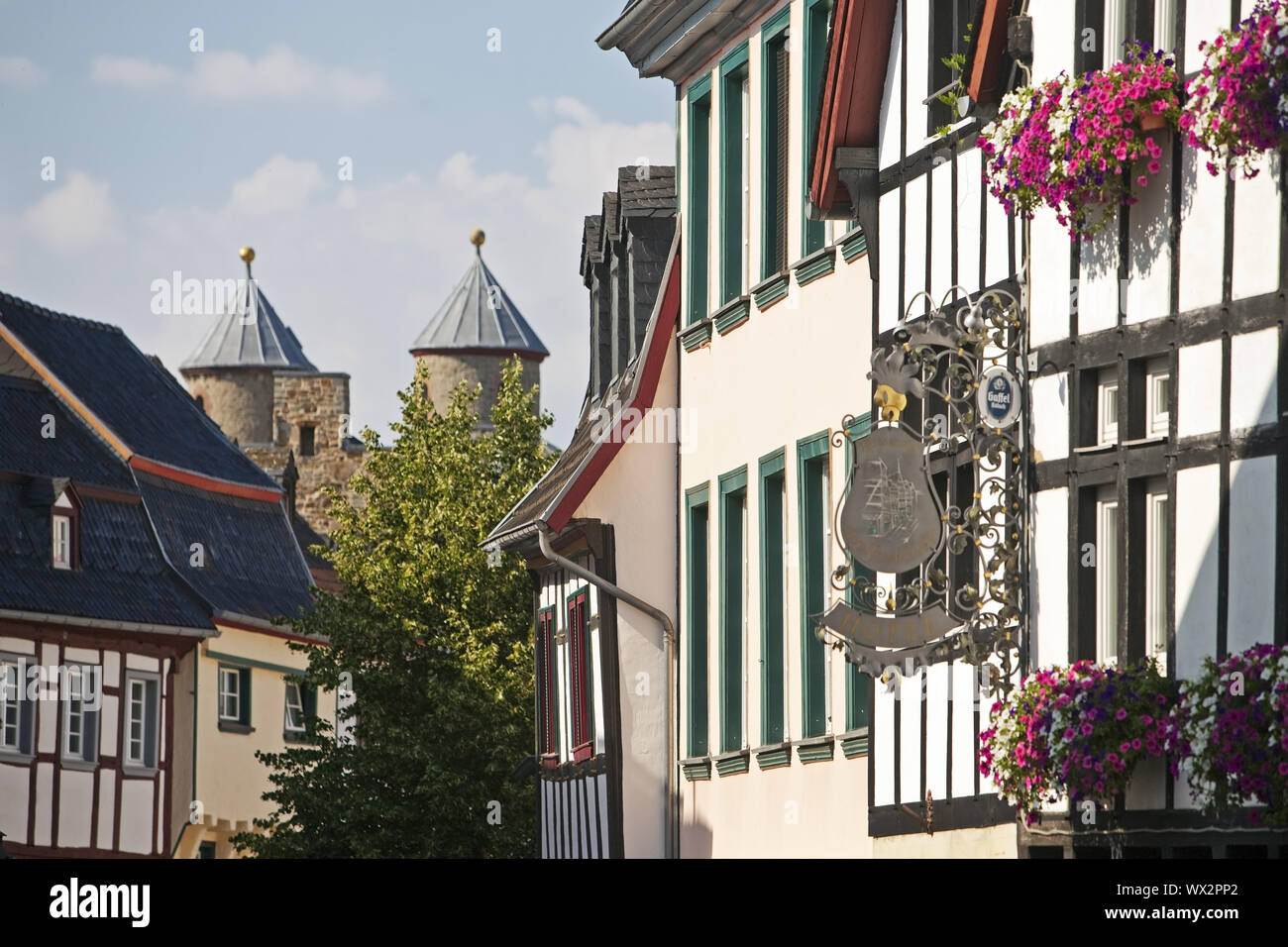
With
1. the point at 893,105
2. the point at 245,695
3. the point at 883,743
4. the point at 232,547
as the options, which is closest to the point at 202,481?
the point at 232,547

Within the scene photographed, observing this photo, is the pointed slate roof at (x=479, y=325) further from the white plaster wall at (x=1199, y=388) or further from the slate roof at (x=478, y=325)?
the white plaster wall at (x=1199, y=388)

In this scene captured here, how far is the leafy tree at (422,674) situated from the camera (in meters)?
33.2

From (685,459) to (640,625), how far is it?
1.41 meters

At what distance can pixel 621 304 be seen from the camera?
2486cm

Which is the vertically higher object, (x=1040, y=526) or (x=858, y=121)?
(x=858, y=121)

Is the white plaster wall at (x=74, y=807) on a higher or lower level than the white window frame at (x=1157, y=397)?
lower

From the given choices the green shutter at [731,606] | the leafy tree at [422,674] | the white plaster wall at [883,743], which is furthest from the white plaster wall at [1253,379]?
the leafy tree at [422,674]

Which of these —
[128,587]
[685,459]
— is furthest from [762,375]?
[128,587]

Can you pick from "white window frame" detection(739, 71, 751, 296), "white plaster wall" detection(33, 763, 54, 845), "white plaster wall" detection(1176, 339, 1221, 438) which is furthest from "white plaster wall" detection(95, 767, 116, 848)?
"white plaster wall" detection(1176, 339, 1221, 438)

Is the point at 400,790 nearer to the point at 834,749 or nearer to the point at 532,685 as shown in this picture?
the point at 532,685

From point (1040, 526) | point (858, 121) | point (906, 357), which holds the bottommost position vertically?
point (1040, 526)

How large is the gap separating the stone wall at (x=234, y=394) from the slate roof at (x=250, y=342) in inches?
12.2

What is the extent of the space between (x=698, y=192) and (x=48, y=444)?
26151 millimetres

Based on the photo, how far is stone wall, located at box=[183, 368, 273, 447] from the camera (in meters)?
93.0
